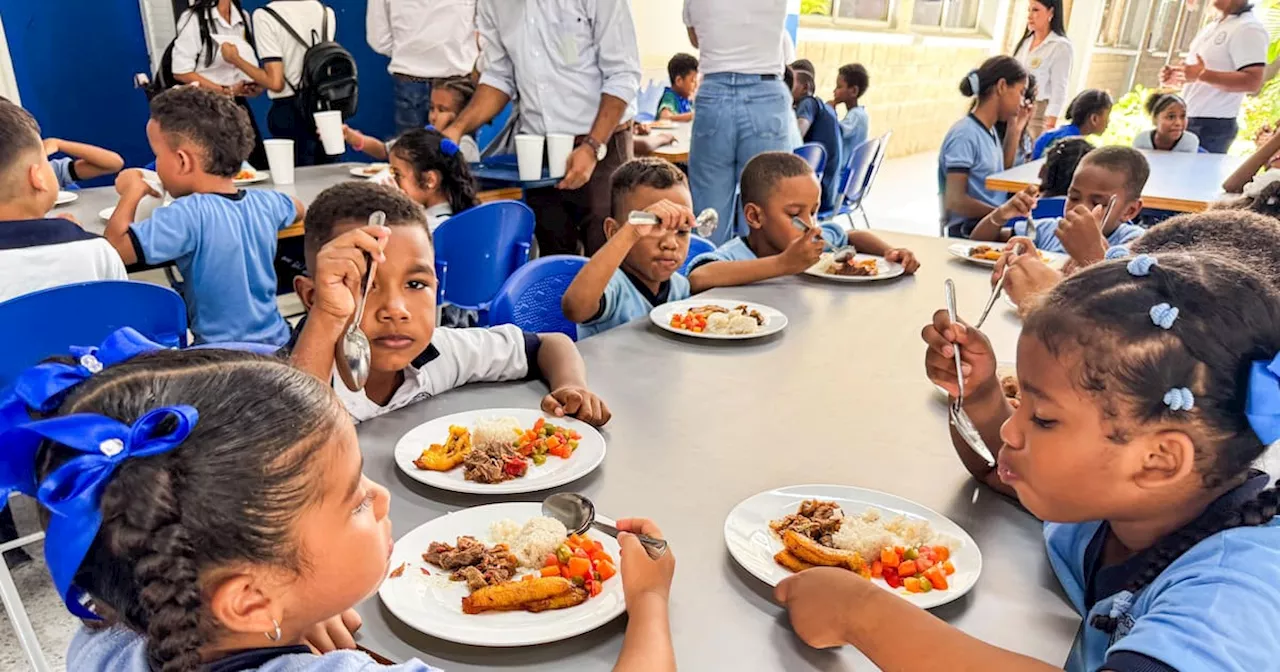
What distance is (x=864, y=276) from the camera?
2.25 m

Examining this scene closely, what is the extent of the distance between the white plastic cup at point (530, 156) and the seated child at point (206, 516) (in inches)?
92.3

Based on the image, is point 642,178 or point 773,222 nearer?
point 642,178

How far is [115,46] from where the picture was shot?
495 centimetres

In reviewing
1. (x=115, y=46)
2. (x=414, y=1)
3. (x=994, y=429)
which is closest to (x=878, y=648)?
(x=994, y=429)

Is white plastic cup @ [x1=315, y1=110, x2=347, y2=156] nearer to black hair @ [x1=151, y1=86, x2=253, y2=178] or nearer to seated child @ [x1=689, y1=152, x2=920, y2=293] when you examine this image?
black hair @ [x1=151, y1=86, x2=253, y2=178]

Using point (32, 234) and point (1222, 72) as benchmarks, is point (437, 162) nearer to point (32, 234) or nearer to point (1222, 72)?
point (32, 234)

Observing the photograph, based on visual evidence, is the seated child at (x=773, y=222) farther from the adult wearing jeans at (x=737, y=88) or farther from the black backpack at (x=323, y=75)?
the black backpack at (x=323, y=75)

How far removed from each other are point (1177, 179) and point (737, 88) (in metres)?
2.26

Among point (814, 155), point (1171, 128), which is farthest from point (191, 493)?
point (1171, 128)

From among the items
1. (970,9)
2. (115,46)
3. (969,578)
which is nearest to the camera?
(969,578)

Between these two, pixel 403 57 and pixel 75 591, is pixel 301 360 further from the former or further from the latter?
pixel 403 57

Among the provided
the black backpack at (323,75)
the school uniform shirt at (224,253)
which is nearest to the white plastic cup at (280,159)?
the school uniform shirt at (224,253)

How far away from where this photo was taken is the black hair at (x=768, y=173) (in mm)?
2555

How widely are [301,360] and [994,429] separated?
3.70 ft
